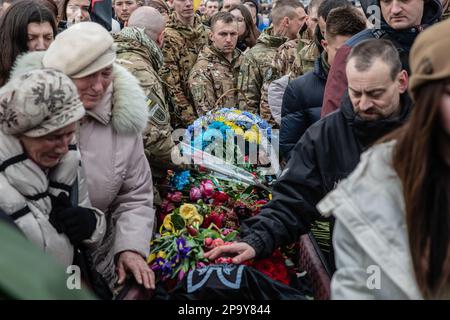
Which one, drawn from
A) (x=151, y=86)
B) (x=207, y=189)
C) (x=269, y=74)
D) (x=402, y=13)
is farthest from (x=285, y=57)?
(x=402, y=13)

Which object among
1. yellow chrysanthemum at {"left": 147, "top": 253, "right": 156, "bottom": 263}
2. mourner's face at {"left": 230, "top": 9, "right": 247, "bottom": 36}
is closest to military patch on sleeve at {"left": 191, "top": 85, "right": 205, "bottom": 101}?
mourner's face at {"left": 230, "top": 9, "right": 247, "bottom": 36}

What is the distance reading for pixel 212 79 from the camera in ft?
27.5

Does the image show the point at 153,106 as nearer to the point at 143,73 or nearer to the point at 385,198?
the point at 143,73

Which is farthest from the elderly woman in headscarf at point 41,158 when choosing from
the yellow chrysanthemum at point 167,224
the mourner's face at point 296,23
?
the mourner's face at point 296,23

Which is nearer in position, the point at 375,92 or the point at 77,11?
the point at 375,92

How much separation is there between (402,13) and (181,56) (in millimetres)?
4705

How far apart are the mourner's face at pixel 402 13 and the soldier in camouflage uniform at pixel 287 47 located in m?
2.88

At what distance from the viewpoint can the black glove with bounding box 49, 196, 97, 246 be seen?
3.33m

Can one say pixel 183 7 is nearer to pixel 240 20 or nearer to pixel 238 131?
pixel 240 20

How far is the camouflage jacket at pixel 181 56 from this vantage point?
8570 millimetres
